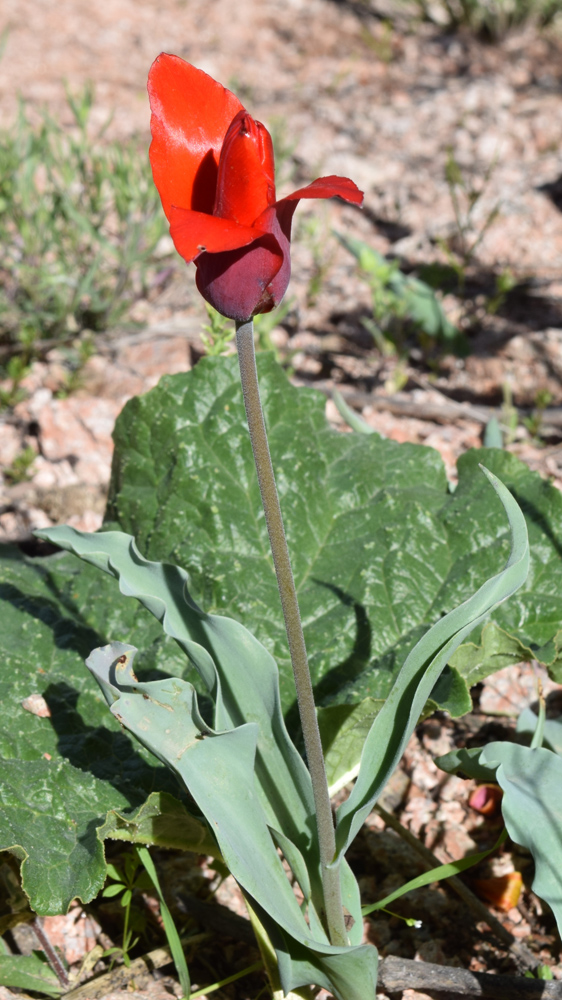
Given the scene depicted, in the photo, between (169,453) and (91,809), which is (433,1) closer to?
(169,453)

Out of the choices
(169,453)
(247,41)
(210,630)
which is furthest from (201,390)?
(247,41)

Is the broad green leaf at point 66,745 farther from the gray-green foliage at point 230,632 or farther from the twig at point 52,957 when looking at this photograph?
the twig at point 52,957

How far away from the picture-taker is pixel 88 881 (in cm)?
158

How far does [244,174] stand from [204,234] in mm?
130

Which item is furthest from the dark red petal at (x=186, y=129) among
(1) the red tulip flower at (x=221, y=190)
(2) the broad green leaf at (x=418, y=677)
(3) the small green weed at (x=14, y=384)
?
(3) the small green weed at (x=14, y=384)

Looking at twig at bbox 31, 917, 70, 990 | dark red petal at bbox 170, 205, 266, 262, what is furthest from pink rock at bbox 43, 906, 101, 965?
dark red petal at bbox 170, 205, 266, 262

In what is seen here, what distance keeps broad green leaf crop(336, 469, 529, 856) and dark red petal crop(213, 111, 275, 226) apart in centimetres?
55

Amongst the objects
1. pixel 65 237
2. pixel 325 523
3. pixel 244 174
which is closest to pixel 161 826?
pixel 325 523

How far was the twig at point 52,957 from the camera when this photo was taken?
1857 millimetres

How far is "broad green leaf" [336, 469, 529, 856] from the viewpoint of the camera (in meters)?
1.42

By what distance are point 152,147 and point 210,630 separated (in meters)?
0.83

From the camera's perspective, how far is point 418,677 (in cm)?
152

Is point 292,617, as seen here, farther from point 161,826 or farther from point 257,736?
point 161,826

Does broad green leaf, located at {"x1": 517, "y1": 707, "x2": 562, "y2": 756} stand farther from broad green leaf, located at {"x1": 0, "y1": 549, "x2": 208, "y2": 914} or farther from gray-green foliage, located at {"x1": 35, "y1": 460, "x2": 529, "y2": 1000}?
broad green leaf, located at {"x1": 0, "y1": 549, "x2": 208, "y2": 914}
